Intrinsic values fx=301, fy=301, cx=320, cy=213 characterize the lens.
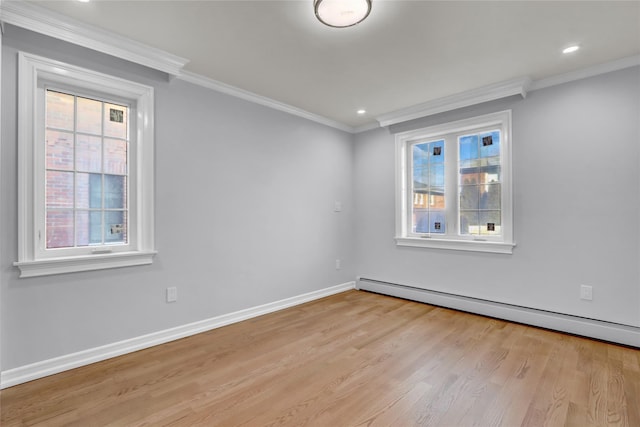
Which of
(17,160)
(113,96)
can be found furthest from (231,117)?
(17,160)

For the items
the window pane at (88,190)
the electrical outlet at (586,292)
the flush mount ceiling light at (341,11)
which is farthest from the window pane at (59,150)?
the electrical outlet at (586,292)

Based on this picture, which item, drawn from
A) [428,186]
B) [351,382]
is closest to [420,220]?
[428,186]

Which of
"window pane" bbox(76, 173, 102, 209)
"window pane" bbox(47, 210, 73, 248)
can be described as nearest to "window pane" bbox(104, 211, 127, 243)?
"window pane" bbox(76, 173, 102, 209)

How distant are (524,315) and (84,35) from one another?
466 cm

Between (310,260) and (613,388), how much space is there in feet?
9.86

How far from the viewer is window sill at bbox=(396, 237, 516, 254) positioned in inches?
130

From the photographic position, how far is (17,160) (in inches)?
81.9

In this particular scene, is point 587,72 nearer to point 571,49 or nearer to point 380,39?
point 571,49

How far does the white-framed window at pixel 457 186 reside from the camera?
3.38 metres

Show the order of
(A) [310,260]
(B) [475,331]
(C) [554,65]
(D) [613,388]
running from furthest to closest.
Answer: (A) [310,260]
(B) [475,331]
(C) [554,65]
(D) [613,388]

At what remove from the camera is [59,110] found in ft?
7.63

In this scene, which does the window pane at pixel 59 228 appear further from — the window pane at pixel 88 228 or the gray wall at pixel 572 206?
the gray wall at pixel 572 206

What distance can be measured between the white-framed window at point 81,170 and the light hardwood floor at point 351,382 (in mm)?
884

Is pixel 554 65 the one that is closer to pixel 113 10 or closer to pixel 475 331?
pixel 475 331
